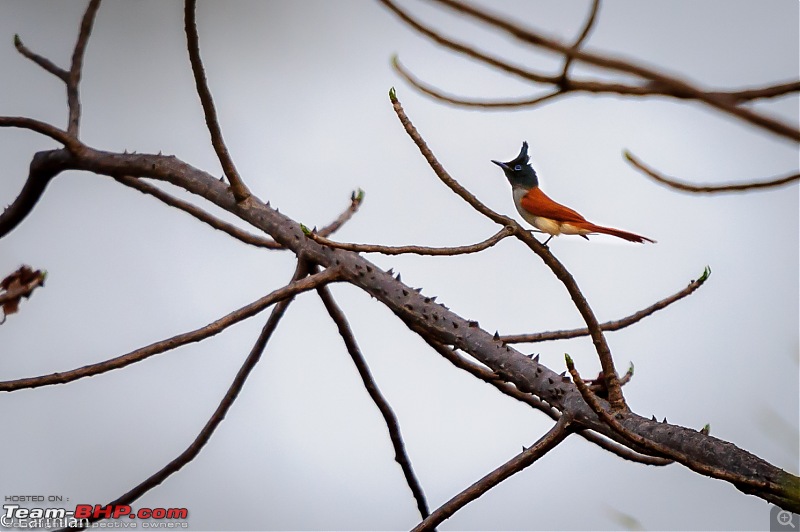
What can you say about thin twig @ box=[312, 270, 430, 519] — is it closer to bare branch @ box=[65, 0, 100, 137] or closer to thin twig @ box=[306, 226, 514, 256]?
thin twig @ box=[306, 226, 514, 256]

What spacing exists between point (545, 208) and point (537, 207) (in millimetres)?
17

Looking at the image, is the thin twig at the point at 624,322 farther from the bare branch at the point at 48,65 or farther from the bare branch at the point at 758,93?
the bare branch at the point at 48,65

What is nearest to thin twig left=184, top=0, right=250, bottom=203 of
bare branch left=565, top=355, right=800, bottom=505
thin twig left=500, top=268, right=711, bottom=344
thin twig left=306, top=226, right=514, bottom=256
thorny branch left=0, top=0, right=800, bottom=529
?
thorny branch left=0, top=0, right=800, bottom=529

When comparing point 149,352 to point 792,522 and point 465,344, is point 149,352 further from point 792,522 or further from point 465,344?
point 792,522


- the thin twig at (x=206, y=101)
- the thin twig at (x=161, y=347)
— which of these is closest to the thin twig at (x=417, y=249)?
the thin twig at (x=161, y=347)

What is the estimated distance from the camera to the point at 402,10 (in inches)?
14.2

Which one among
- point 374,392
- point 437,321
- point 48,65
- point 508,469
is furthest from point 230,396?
point 48,65

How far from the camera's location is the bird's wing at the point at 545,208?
1187 millimetres

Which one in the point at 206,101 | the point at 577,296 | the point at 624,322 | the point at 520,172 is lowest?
the point at 577,296

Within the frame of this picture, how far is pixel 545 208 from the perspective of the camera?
4.02ft

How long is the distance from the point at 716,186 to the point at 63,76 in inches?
45.9

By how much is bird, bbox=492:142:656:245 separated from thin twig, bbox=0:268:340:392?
422mm

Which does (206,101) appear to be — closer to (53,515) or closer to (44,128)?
(44,128)

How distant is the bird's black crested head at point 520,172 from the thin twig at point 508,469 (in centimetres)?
57
